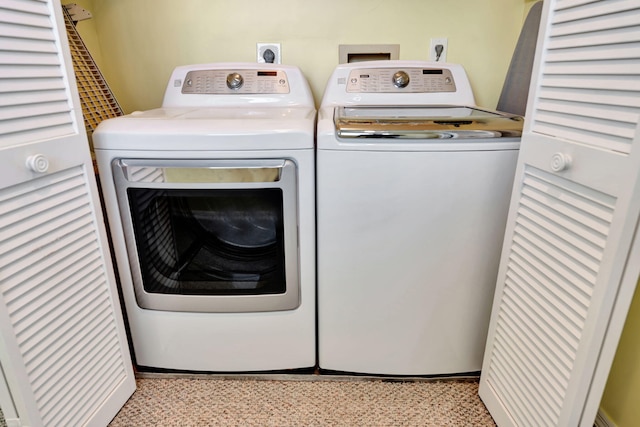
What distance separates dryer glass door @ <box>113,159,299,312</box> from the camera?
100 centimetres

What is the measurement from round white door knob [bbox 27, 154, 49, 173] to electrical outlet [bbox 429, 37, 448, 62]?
1.44 m

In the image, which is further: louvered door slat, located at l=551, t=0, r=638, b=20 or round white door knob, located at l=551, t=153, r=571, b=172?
round white door knob, located at l=551, t=153, r=571, b=172

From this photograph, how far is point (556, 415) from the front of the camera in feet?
2.72

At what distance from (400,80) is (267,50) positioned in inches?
23.0

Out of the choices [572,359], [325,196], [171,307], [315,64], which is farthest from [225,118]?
[572,359]

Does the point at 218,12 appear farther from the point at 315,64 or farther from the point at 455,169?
the point at 455,169

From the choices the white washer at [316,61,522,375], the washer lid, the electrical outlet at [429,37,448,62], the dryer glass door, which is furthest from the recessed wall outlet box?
the dryer glass door

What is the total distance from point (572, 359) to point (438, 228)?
42 centimetres

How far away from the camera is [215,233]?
1136mm

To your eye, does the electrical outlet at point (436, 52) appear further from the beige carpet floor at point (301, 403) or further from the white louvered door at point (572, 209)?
the beige carpet floor at point (301, 403)

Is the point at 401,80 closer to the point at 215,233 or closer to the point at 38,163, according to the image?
the point at 215,233

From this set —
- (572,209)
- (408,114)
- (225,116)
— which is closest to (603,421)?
(572,209)

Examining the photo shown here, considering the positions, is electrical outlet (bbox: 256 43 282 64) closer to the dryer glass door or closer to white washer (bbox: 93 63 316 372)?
white washer (bbox: 93 63 316 372)

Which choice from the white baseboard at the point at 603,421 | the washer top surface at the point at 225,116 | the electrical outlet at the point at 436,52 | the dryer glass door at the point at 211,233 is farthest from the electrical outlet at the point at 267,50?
the white baseboard at the point at 603,421
